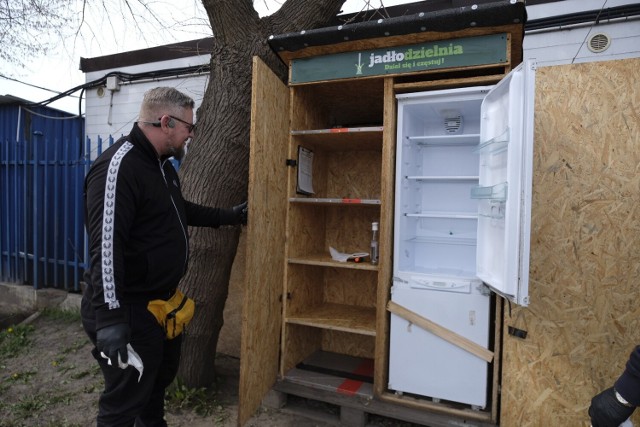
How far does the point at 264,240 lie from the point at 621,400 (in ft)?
6.66

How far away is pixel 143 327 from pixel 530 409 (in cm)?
232

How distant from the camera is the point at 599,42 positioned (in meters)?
3.38

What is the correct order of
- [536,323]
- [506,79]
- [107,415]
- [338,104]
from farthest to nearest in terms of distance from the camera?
[338,104] → [536,323] → [506,79] → [107,415]

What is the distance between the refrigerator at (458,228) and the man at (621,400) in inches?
18.7

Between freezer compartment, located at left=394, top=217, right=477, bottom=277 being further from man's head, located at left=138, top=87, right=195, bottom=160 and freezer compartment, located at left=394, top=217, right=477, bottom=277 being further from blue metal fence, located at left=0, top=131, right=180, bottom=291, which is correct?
blue metal fence, located at left=0, top=131, right=180, bottom=291

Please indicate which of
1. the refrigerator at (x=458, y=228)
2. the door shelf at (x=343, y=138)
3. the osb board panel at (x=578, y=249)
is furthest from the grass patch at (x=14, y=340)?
the osb board panel at (x=578, y=249)

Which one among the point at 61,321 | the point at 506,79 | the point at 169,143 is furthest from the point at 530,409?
the point at 61,321

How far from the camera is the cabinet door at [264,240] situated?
2.54 meters

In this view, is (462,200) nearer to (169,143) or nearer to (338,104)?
(338,104)

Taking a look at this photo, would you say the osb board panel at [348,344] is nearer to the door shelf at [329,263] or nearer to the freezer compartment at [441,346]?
the freezer compartment at [441,346]

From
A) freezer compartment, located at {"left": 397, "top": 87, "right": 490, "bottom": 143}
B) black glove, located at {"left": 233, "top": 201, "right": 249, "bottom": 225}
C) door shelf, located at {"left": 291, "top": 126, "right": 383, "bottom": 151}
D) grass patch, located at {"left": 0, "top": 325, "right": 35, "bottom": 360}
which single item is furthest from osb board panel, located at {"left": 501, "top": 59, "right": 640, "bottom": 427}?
grass patch, located at {"left": 0, "top": 325, "right": 35, "bottom": 360}

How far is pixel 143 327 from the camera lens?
1.93m

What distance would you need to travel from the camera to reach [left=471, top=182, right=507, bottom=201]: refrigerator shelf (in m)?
2.20

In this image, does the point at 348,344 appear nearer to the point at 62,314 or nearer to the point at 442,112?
the point at 442,112
